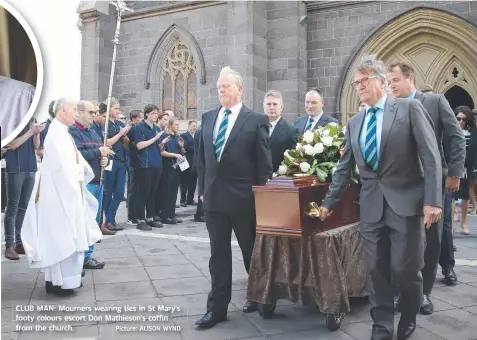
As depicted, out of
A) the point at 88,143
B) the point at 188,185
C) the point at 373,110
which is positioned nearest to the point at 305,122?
the point at 373,110

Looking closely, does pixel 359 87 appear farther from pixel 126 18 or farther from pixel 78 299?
pixel 126 18

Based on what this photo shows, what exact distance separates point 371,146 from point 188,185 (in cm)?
858

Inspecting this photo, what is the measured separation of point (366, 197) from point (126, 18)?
13651 millimetres

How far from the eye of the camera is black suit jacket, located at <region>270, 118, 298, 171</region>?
5.14 meters

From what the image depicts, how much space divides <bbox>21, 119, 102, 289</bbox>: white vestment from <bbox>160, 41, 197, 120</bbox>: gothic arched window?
10187 millimetres

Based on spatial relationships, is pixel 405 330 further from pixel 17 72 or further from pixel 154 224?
pixel 154 224

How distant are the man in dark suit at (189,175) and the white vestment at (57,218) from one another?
6327mm

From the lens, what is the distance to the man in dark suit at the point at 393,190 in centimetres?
305

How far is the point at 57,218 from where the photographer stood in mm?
4180

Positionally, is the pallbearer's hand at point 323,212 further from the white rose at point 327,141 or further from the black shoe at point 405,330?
the black shoe at point 405,330

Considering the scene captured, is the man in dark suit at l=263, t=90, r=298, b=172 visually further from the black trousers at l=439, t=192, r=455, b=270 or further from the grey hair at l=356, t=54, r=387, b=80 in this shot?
the grey hair at l=356, t=54, r=387, b=80

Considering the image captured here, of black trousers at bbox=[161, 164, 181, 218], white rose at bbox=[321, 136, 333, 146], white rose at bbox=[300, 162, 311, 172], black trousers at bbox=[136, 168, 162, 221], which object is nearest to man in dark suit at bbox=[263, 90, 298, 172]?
white rose at bbox=[321, 136, 333, 146]

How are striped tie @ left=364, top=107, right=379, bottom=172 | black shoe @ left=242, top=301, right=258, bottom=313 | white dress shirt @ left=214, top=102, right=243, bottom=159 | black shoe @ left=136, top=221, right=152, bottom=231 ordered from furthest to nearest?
1. black shoe @ left=136, top=221, right=152, bottom=231
2. black shoe @ left=242, top=301, right=258, bottom=313
3. white dress shirt @ left=214, top=102, right=243, bottom=159
4. striped tie @ left=364, top=107, right=379, bottom=172

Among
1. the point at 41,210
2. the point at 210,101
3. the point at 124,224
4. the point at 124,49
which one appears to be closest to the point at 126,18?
the point at 124,49
